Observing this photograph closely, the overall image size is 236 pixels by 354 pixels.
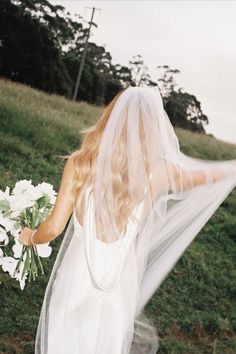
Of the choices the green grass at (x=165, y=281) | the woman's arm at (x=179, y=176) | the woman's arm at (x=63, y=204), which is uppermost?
the woman's arm at (x=179, y=176)

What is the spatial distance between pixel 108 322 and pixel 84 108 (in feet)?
52.5

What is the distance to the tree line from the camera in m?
30.7

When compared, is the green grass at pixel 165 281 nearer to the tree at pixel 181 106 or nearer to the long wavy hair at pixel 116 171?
the long wavy hair at pixel 116 171

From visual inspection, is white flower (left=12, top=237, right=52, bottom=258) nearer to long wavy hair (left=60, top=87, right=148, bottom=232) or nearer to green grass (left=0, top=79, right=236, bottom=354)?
long wavy hair (left=60, top=87, right=148, bottom=232)

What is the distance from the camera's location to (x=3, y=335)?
488 cm

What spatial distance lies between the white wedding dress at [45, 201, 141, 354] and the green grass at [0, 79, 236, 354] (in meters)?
2.17

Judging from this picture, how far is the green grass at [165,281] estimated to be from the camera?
5508 millimetres

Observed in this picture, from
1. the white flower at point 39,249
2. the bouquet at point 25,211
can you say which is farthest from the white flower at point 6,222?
the white flower at point 39,249

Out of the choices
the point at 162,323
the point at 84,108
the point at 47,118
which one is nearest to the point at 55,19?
the point at 84,108

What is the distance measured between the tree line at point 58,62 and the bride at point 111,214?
85.8 ft

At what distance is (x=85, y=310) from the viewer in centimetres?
277

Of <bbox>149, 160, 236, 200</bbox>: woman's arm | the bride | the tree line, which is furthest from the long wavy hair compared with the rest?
the tree line

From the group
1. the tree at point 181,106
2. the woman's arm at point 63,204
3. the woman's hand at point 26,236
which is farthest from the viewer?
the tree at point 181,106

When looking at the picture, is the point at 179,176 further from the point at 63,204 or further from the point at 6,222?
the point at 6,222
